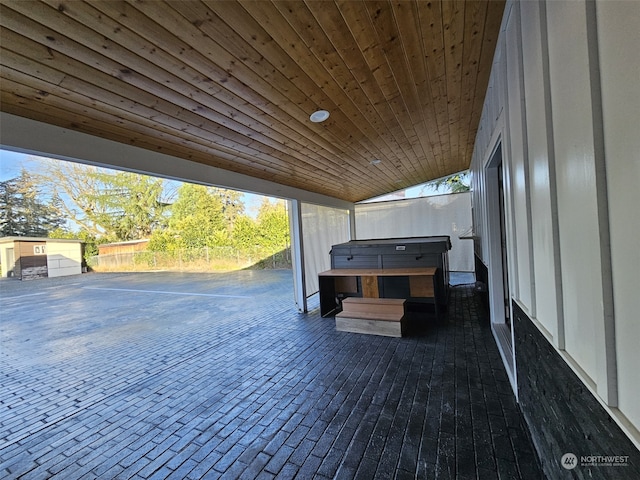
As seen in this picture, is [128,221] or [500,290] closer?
[500,290]

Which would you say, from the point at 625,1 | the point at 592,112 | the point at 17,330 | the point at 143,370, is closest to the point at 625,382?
the point at 592,112

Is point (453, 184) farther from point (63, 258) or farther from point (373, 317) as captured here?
point (63, 258)

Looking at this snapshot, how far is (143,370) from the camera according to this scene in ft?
11.2

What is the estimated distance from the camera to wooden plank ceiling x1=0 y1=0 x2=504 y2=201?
59.0 inches

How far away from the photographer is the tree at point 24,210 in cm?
1008

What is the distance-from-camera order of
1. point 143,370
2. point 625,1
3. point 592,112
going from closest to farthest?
point 625,1, point 592,112, point 143,370

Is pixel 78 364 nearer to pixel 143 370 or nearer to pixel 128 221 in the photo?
pixel 143 370

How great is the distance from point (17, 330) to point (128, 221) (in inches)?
575

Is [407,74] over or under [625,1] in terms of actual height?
over

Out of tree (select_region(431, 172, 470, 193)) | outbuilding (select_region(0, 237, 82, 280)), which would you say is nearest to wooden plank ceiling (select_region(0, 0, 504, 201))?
tree (select_region(431, 172, 470, 193))

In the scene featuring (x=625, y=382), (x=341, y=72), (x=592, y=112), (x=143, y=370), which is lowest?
(x=143, y=370)

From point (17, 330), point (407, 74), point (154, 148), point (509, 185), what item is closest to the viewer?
point (509, 185)

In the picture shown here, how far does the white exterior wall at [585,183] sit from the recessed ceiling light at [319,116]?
165 cm

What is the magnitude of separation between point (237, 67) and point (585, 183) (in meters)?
2.08
